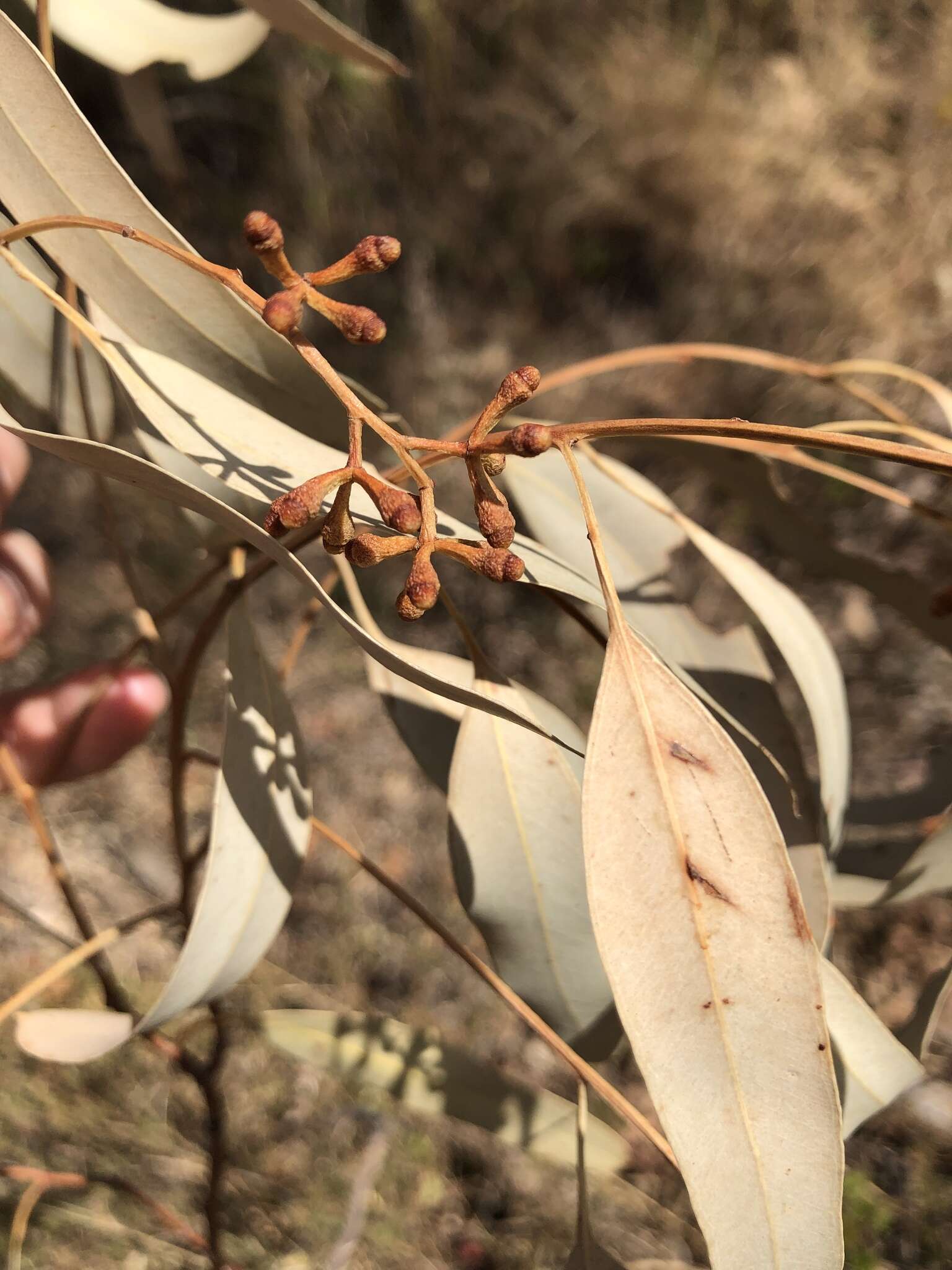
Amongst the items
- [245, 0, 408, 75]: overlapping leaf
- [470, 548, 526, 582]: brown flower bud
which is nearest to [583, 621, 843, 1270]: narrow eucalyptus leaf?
[470, 548, 526, 582]: brown flower bud

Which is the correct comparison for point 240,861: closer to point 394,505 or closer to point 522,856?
point 522,856

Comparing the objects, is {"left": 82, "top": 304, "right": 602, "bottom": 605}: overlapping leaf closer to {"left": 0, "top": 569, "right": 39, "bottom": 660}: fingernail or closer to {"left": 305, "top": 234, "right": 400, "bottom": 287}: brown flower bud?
{"left": 305, "top": 234, "right": 400, "bottom": 287}: brown flower bud

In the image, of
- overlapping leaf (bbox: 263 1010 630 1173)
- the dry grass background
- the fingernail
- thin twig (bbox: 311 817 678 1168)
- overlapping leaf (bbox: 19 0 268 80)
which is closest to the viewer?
thin twig (bbox: 311 817 678 1168)

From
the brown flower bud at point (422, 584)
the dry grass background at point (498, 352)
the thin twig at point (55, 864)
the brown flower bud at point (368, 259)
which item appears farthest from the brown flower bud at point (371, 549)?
the dry grass background at point (498, 352)

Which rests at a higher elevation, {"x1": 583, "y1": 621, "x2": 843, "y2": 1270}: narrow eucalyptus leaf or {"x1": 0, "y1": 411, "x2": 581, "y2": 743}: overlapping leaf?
{"x1": 0, "y1": 411, "x2": 581, "y2": 743}: overlapping leaf

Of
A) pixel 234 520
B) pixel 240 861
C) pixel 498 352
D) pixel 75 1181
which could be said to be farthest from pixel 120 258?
pixel 498 352

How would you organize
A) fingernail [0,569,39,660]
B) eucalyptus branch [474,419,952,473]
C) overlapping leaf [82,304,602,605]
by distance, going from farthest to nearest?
1. fingernail [0,569,39,660]
2. overlapping leaf [82,304,602,605]
3. eucalyptus branch [474,419,952,473]
